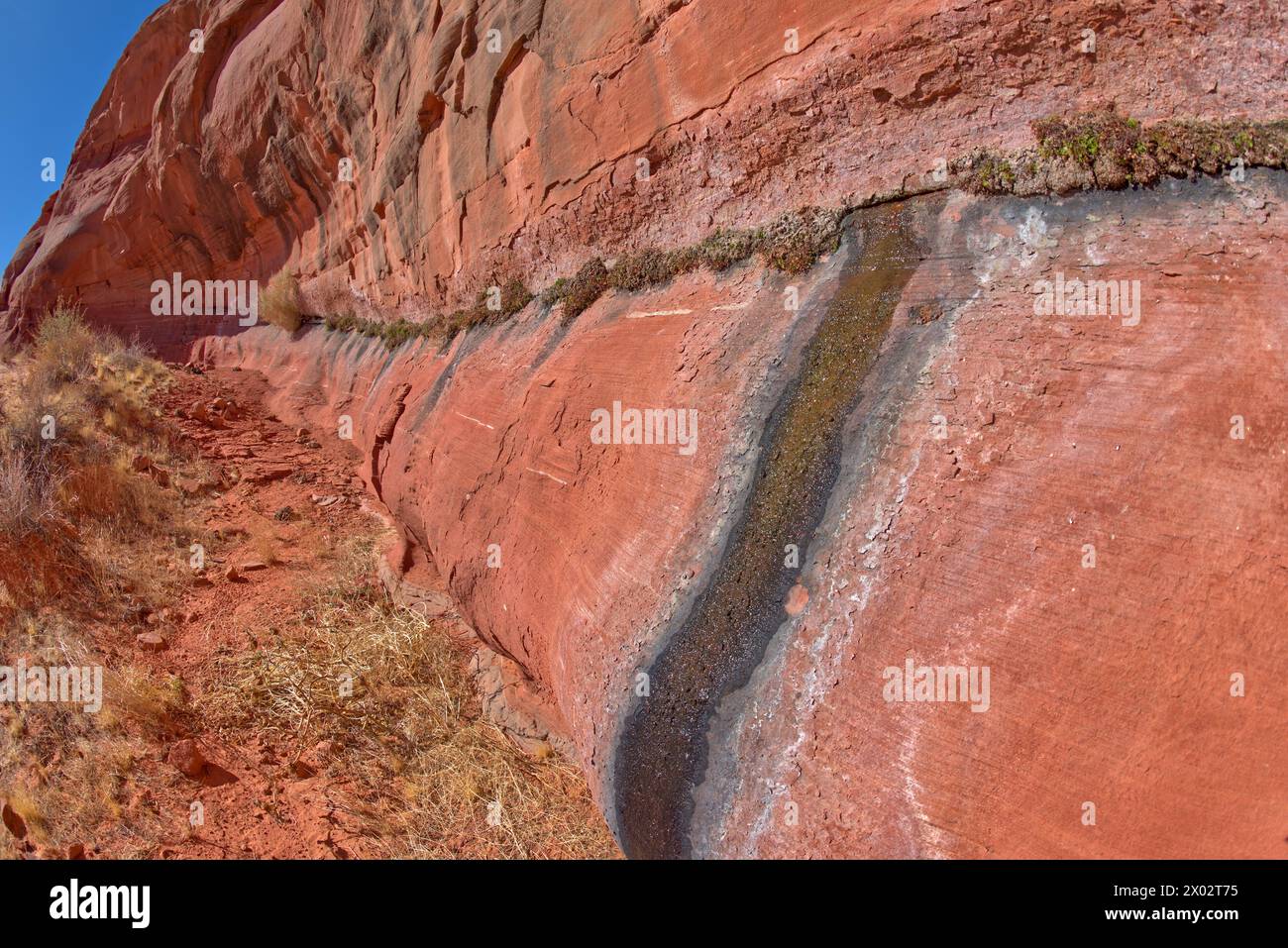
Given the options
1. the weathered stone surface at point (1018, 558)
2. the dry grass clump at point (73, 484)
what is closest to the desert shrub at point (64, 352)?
the dry grass clump at point (73, 484)

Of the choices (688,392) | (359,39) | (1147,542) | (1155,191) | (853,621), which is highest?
(359,39)

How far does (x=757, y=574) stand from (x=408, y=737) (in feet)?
8.96

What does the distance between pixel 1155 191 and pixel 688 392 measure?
5.83 feet

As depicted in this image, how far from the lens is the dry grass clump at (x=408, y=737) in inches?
130

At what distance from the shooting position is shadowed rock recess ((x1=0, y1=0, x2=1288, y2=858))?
168 centimetres

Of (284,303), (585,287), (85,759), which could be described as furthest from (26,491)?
(284,303)

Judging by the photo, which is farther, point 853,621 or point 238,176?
point 238,176

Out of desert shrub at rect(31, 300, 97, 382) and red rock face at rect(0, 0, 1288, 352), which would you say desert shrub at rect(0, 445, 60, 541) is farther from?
red rock face at rect(0, 0, 1288, 352)

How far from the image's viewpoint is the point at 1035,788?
172 cm

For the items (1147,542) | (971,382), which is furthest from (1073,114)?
(1147,542)

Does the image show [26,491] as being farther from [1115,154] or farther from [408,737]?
[1115,154]

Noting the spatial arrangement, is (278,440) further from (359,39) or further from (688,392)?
(688,392)

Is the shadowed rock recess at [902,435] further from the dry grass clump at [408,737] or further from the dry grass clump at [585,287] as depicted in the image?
the dry grass clump at [408,737]

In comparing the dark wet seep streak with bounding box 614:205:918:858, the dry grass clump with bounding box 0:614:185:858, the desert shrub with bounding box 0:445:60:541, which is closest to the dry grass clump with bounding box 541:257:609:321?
the dark wet seep streak with bounding box 614:205:918:858
